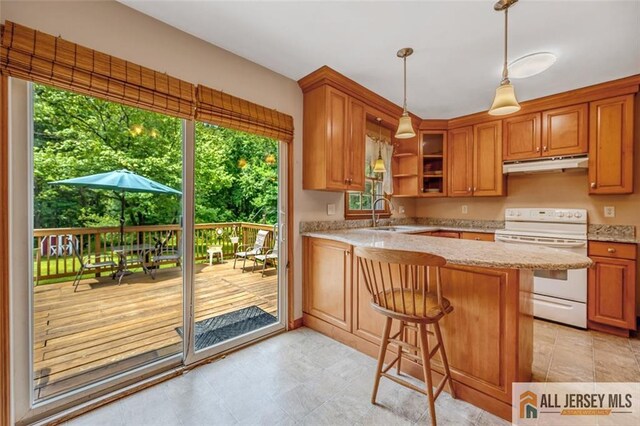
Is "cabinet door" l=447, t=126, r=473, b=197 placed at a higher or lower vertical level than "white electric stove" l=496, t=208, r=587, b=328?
higher

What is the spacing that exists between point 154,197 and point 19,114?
0.79 m

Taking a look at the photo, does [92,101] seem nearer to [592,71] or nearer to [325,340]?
[325,340]

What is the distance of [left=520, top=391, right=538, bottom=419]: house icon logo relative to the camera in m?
1.52

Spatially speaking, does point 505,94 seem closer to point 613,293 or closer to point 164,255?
point 613,293

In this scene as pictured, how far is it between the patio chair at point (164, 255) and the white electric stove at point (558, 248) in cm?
331

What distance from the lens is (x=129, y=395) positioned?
5.58 ft

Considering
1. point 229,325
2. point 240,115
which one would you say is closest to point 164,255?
point 229,325

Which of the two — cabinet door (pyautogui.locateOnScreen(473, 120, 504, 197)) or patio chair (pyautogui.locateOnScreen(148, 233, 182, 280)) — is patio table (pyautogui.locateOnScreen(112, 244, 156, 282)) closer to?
patio chair (pyautogui.locateOnScreen(148, 233, 182, 280))

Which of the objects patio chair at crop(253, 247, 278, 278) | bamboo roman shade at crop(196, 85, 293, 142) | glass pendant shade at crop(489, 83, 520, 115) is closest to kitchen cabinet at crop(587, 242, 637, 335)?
glass pendant shade at crop(489, 83, 520, 115)

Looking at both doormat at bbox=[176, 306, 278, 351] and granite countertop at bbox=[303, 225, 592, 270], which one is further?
doormat at bbox=[176, 306, 278, 351]

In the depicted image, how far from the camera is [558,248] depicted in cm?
278

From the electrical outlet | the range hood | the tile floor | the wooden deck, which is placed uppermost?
the range hood

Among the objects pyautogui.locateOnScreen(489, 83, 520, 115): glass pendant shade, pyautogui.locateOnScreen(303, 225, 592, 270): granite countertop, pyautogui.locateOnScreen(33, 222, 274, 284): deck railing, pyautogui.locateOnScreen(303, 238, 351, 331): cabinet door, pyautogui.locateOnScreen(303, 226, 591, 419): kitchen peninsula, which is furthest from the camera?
pyautogui.locateOnScreen(303, 238, 351, 331): cabinet door

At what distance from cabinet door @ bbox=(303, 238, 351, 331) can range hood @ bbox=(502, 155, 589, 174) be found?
249cm
